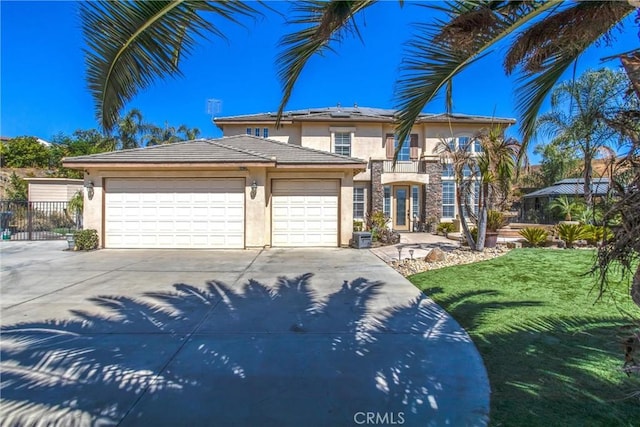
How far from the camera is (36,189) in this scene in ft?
72.4

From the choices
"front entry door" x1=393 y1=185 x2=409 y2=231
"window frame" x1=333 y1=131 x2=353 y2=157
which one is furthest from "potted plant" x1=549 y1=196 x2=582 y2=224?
"window frame" x1=333 y1=131 x2=353 y2=157

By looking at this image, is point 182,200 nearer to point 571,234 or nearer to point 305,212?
point 305,212

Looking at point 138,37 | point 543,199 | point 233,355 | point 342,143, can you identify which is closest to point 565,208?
point 543,199

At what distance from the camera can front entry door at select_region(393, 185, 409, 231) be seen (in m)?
22.0

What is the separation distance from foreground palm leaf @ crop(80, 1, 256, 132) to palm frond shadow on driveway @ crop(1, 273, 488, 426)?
2641 mm

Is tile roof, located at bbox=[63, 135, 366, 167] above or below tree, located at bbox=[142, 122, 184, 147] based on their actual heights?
below

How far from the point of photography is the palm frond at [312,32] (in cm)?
245

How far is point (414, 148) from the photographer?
22.3 m

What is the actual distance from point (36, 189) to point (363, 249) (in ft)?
71.9

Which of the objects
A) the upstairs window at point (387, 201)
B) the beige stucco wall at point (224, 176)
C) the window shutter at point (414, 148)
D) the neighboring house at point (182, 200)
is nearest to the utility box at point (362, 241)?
the neighboring house at point (182, 200)

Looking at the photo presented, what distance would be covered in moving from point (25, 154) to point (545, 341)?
4125cm

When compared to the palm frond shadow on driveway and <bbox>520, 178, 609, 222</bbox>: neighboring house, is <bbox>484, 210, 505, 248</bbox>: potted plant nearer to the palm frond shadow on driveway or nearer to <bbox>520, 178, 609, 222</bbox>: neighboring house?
the palm frond shadow on driveway

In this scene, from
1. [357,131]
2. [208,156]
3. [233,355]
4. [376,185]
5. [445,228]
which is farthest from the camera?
[357,131]

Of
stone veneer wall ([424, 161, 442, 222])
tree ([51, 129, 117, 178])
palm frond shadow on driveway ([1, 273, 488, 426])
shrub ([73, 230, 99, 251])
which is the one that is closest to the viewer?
palm frond shadow on driveway ([1, 273, 488, 426])
